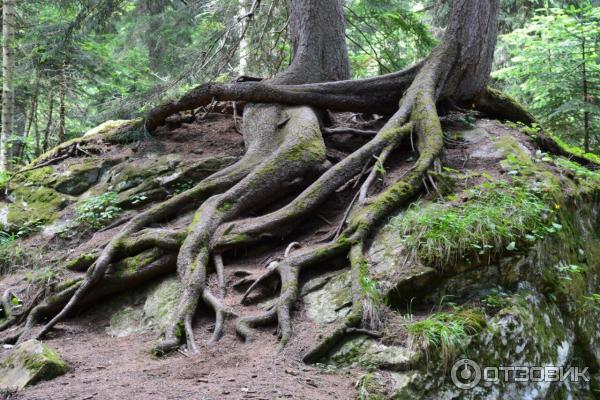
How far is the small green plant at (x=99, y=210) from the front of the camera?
7449 millimetres

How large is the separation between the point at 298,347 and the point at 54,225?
5374 millimetres

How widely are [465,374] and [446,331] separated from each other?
1.19 ft

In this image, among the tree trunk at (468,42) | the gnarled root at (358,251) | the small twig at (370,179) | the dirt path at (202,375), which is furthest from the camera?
the tree trunk at (468,42)

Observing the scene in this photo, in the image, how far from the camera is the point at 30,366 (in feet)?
13.8

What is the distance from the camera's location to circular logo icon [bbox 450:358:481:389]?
150 inches

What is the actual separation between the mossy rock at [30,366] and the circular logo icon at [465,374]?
3.28 m

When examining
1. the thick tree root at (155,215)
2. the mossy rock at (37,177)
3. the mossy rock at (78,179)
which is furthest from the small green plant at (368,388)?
the mossy rock at (37,177)

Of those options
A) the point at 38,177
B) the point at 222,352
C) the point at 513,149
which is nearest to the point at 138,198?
the point at 38,177

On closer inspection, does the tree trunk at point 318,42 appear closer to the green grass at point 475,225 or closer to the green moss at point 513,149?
the green moss at point 513,149

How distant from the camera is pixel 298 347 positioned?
4.17 meters

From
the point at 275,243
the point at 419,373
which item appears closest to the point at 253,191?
the point at 275,243

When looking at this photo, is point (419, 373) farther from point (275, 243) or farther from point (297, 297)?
point (275, 243)

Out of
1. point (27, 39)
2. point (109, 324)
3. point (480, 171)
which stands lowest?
point (109, 324)

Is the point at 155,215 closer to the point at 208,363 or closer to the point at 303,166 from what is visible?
the point at 303,166
